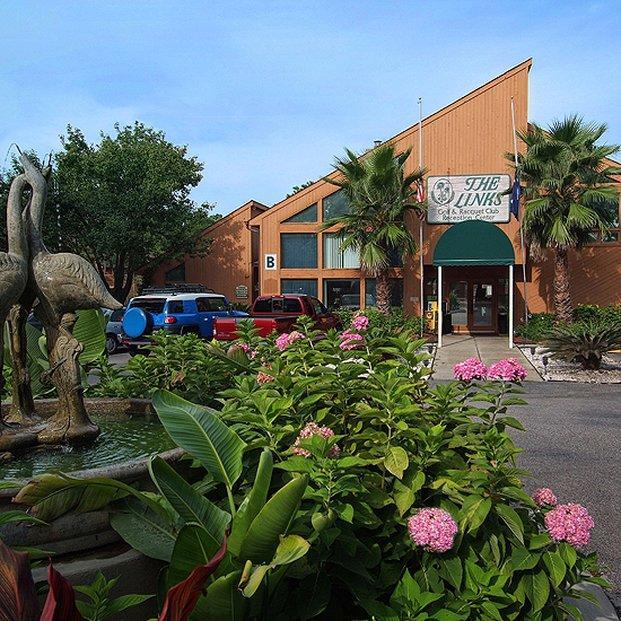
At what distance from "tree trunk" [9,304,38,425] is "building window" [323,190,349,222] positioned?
76.6 ft

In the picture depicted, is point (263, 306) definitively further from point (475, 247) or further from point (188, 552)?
point (188, 552)

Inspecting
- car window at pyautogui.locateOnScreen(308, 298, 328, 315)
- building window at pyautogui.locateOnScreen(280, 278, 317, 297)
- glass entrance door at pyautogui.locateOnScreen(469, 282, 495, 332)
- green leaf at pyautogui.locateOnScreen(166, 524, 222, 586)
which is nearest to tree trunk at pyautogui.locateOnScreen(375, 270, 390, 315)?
car window at pyautogui.locateOnScreen(308, 298, 328, 315)

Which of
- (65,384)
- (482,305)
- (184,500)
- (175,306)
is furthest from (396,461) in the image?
(482,305)

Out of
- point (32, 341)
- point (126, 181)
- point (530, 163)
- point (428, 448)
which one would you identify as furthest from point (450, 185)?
point (428, 448)

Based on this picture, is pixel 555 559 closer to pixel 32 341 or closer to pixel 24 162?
pixel 24 162

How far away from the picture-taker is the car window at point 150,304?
66.0 feet

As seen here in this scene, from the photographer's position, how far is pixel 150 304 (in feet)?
66.5

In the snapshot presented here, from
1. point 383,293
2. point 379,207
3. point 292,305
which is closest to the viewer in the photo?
point 292,305

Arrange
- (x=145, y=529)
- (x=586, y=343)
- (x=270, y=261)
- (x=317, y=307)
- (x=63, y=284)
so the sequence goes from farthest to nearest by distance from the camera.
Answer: (x=270, y=261) → (x=317, y=307) → (x=586, y=343) → (x=63, y=284) → (x=145, y=529)

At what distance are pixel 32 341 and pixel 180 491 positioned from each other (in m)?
3.95

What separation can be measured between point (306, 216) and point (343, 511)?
25397mm

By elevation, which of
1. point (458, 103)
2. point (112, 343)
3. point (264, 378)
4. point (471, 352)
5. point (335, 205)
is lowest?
point (471, 352)

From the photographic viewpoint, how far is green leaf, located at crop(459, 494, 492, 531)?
8.74 ft

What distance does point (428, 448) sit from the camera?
304 cm
